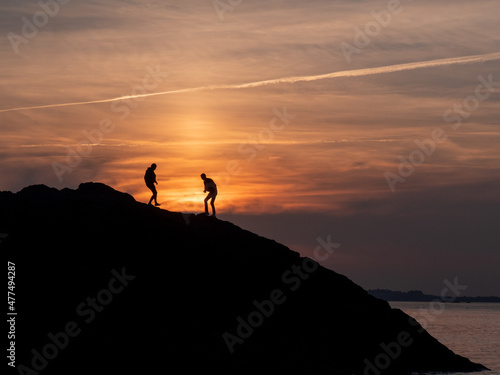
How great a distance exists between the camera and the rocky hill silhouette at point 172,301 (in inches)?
1547

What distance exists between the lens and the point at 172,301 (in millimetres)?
43688

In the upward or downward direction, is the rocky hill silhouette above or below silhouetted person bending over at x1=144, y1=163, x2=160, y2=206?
below

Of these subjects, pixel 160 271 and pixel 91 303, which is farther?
pixel 160 271

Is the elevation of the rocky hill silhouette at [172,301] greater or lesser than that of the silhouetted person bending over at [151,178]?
lesser

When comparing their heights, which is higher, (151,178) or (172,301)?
(151,178)

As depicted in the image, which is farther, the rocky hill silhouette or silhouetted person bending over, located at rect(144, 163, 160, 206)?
silhouetted person bending over, located at rect(144, 163, 160, 206)

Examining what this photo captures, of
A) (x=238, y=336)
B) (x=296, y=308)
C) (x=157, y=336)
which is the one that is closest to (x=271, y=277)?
(x=296, y=308)

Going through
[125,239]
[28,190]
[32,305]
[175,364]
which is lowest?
[175,364]

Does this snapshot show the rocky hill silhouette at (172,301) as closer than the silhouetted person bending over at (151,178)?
Yes

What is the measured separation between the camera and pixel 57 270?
43.9m

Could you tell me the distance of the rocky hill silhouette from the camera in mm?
39281

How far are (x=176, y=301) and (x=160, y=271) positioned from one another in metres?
2.81

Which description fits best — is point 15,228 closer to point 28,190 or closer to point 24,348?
point 28,190

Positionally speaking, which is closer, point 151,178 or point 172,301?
point 172,301
